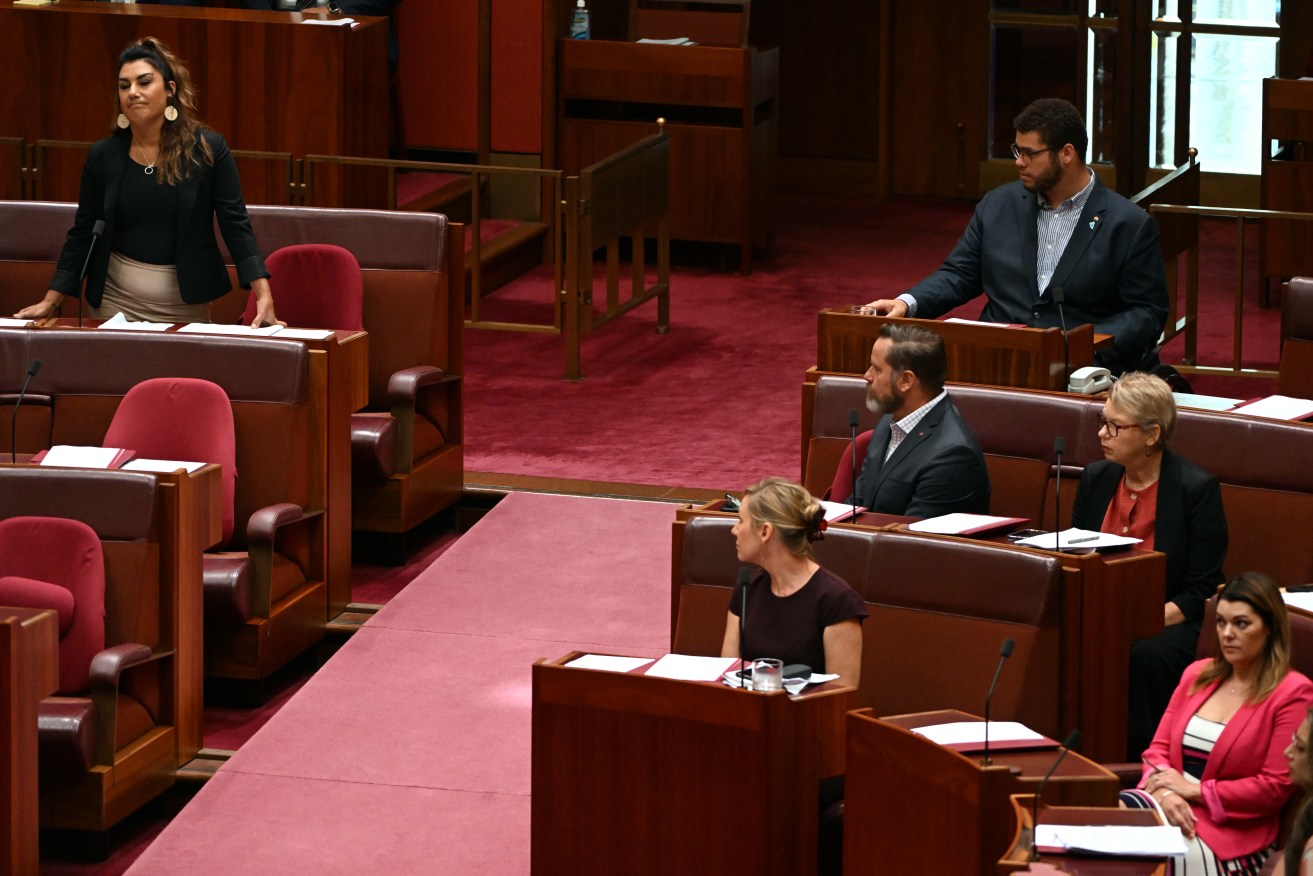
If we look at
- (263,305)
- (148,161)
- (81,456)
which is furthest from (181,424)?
(148,161)

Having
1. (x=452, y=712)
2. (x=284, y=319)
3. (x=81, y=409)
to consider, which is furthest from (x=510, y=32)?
(x=452, y=712)

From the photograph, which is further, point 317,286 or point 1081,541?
point 317,286

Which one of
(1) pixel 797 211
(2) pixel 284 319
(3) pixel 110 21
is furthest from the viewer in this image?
(1) pixel 797 211

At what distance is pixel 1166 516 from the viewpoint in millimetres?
4781

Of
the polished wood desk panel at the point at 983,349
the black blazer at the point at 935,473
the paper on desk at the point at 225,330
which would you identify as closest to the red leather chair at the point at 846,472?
the black blazer at the point at 935,473

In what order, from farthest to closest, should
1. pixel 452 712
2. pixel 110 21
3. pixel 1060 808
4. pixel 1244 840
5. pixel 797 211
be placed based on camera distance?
1. pixel 797 211
2. pixel 110 21
3. pixel 452 712
4. pixel 1244 840
5. pixel 1060 808

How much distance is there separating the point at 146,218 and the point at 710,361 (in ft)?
10.0

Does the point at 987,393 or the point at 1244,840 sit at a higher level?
the point at 987,393

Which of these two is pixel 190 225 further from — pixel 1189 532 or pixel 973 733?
pixel 973 733

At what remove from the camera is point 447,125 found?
10.2 meters

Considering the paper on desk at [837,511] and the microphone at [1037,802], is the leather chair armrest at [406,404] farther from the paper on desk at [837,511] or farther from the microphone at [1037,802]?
the microphone at [1037,802]

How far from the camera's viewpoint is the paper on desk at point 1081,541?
179 inches

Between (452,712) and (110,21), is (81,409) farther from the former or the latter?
(110,21)

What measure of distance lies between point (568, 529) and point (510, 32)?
13.1 feet
